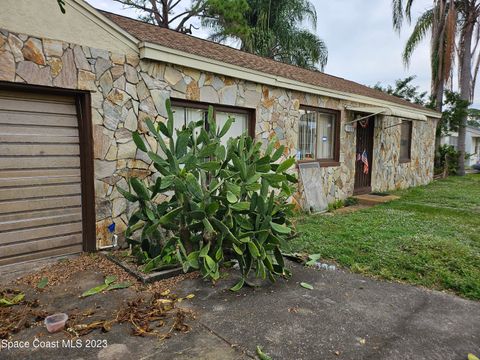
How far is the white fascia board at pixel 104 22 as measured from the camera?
13.5 feet

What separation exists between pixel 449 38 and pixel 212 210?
51.4 feet

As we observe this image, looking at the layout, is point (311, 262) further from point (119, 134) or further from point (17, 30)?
point (17, 30)

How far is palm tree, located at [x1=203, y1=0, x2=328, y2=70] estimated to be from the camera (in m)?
16.2

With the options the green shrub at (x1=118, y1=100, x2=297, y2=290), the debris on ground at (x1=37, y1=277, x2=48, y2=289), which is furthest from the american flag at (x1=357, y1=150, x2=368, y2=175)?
the debris on ground at (x1=37, y1=277, x2=48, y2=289)

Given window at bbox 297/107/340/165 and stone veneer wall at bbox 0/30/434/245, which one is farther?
window at bbox 297/107/340/165

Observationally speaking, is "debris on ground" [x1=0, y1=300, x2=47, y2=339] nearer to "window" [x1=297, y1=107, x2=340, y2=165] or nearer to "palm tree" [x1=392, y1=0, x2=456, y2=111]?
"window" [x1=297, y1=107, x2=340, y2=165]

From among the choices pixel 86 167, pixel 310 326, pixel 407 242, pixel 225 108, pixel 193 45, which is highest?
pixel 193 45

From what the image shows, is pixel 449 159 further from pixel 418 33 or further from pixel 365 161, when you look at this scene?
pixel 365 161

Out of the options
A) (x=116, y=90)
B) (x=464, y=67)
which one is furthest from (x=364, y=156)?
(x=464, y=67)

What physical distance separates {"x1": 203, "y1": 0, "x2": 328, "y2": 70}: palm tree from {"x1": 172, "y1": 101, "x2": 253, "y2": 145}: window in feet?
35.0

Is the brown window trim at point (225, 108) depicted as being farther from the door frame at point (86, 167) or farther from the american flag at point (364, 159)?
the american flag at point (364, 159)

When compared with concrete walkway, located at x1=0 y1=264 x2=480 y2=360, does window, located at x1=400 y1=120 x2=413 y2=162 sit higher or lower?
higher

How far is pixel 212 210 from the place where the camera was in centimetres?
341

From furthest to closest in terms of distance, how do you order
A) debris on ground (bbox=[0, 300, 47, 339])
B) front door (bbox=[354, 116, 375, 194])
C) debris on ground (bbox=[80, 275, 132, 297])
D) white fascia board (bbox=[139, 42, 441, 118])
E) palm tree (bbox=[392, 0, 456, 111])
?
palm tree (bbox=[392, 0, 456, 111]), front door (bbox=[354, 116, 375, 194]), white fascia board (bbox=[139, 42, 441, 118]), debris on ground (bbox=[80, 275, 132, 297]), debris on ground (bbox=[0, 300, 47, 339])
